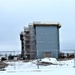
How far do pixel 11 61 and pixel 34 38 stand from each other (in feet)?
177

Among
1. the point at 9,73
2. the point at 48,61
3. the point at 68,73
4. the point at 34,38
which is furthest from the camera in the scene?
the point at 34,38

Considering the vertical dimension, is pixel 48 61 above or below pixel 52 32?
below

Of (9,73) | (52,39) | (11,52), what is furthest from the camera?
(52,39)

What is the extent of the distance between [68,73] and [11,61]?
8474 millimetres

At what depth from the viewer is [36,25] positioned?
77.0 meters

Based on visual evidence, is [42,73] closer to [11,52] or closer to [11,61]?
[11,52]

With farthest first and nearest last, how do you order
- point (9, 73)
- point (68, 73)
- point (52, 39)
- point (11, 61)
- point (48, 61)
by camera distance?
point (52, 39) < point (48, 61) < point (11, 61) < point (9, 73) < point (68, 73)

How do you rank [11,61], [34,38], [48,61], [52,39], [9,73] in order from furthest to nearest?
[34,38], [52,39], [48,61], [11,61], [9,73]

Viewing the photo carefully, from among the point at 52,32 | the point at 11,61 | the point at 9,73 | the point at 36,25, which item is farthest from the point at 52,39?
the point at 9,73

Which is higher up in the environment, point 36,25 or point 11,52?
point 36,25

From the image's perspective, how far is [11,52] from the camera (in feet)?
58.6

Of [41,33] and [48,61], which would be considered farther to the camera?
[41,33]

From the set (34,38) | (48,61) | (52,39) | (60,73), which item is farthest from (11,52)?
(34,38)

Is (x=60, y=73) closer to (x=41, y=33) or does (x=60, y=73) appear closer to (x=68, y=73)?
(x=68, y=73)
